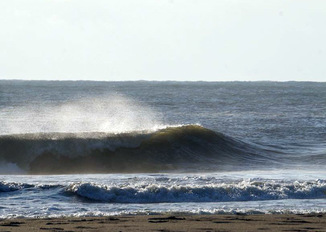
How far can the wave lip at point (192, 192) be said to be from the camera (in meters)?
15.4

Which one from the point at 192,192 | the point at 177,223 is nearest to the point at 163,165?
the point at 192,192

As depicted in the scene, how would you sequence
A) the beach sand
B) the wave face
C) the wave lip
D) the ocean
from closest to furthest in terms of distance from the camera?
1. the beach sand
2. the ocean
3. the wave lip
4. the wave face

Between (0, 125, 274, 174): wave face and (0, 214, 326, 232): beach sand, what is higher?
(0, 125, 274, 174): wave face

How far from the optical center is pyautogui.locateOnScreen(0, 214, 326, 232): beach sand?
1129 centimetres

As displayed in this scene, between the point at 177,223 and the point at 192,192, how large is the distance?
3.80 metres

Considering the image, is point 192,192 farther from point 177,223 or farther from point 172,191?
point 177,223

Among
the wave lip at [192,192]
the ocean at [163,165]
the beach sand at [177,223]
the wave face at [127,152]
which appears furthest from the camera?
the wave face at [127,152]

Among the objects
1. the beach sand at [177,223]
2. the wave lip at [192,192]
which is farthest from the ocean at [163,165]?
the beach sand at [177,223]

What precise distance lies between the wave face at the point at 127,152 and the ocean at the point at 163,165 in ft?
0.12

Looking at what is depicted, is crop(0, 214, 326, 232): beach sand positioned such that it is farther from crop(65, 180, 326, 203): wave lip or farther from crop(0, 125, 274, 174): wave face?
crop(0, 125, 274, 174): wave face

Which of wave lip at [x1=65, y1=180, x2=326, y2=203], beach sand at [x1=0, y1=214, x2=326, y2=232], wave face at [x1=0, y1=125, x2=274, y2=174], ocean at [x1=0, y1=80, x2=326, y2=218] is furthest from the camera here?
wave face at [x1=0, y1=125, x2=274, y2=174]

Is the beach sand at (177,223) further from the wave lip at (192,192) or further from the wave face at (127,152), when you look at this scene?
the wave face at (127,152)

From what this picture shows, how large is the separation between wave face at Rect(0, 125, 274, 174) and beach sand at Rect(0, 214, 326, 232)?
9948 mm

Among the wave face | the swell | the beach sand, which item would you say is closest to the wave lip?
the swell
